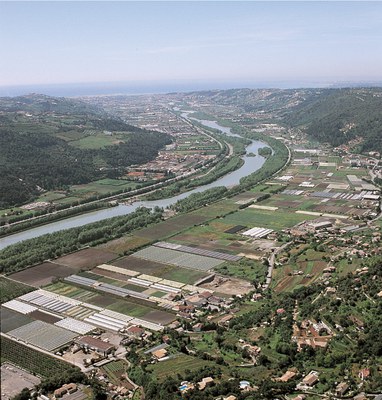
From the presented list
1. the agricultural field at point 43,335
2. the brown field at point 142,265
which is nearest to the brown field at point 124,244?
the brown field at point 142,265

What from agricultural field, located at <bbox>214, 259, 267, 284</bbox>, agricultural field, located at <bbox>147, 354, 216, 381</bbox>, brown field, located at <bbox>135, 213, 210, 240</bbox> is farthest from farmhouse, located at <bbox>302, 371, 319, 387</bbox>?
brown field, located at <bbox>135, 213, 210, 240</bbox>

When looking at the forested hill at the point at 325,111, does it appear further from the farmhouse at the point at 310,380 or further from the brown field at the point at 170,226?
the farmhouse at the point at 310,380

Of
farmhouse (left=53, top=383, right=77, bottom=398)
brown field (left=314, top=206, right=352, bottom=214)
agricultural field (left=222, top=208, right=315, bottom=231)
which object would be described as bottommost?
farmhouse (left=53, top=383, right=77, bottom=398)

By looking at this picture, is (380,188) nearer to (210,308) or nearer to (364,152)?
(364,152)

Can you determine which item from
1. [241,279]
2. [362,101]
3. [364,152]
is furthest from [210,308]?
[362,101]

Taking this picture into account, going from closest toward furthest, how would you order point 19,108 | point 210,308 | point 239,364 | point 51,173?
point 239,364 < point 210,308 < point 51,173 < point 19,108

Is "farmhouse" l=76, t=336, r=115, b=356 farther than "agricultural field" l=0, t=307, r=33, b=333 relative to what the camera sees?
No

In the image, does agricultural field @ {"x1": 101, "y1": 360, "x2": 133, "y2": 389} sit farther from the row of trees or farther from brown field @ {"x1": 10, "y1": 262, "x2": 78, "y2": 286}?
the row of trees
